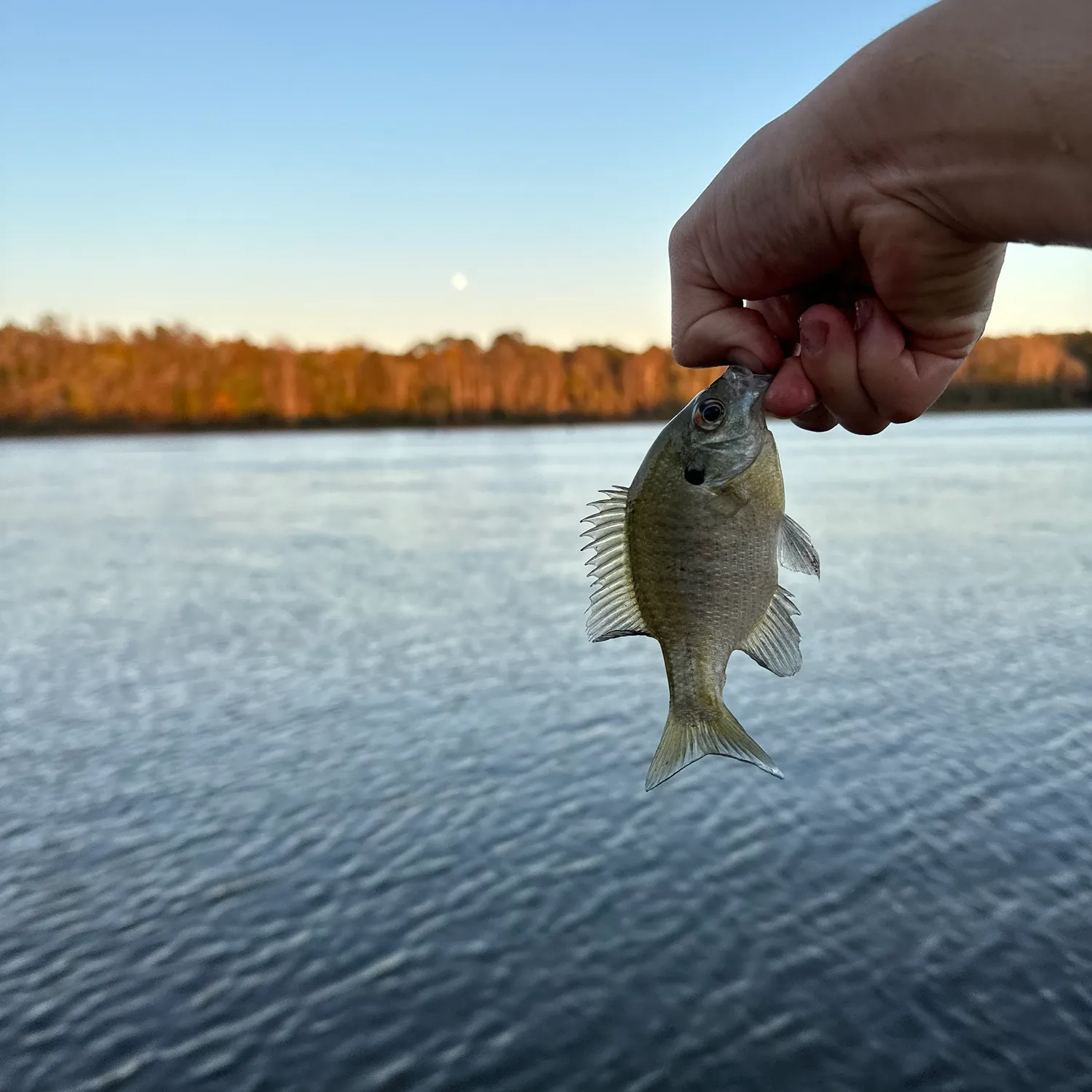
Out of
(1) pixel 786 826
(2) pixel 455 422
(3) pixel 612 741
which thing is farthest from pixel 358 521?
(2) pixel 455 422

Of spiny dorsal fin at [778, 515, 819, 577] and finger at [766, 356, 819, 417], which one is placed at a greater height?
finger at [766, 356, 819, 417]

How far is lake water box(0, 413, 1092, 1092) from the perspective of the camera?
12.1 m

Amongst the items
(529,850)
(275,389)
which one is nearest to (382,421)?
(275,389)

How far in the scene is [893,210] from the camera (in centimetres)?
281

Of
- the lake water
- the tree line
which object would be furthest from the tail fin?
the tree line

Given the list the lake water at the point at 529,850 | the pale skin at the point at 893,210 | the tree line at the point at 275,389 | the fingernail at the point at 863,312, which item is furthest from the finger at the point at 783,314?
the tree line at the point at 275,389

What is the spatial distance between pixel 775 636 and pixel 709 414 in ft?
2.95

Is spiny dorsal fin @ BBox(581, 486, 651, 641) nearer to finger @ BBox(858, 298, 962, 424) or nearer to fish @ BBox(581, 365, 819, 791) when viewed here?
fish @ BBox(581, 365, 819, 791)

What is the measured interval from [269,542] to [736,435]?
47.8 meters

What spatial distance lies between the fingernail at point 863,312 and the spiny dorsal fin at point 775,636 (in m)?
0.96

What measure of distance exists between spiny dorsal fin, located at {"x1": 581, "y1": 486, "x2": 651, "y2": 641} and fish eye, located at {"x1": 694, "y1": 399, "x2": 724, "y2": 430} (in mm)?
397

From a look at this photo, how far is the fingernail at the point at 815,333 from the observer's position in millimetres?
3465

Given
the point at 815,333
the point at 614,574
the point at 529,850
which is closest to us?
the point at 815,333

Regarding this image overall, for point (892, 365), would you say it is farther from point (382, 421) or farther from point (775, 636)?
point (382, 421)
